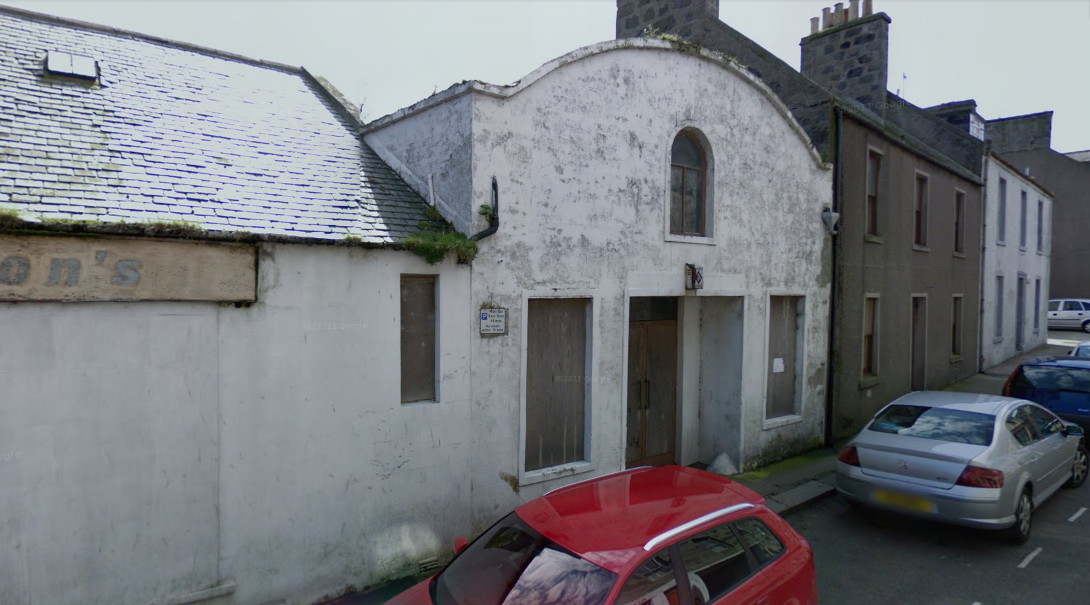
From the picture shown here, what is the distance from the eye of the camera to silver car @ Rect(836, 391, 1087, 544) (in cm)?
666

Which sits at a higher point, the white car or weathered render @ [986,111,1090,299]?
weathered render @ [986,111,1090,299]

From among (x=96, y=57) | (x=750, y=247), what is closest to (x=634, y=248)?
(x=750, y=247)

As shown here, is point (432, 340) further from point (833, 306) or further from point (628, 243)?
point (833, 306)

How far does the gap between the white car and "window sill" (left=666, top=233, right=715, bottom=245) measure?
29.8 m

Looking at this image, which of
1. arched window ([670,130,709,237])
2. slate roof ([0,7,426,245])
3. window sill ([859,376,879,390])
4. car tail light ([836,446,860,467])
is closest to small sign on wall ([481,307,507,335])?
slate roof ([0,7,426,245])

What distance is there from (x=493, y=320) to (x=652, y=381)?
364cm

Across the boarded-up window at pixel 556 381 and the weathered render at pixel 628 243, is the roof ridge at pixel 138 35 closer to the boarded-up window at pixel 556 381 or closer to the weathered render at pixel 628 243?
the weathered render at pixel 628 243

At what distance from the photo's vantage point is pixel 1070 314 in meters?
29.3

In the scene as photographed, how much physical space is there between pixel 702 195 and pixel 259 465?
6.94 metres

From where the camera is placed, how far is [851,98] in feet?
52.7

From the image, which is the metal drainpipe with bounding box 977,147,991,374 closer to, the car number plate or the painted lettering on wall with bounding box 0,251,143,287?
the car number plate

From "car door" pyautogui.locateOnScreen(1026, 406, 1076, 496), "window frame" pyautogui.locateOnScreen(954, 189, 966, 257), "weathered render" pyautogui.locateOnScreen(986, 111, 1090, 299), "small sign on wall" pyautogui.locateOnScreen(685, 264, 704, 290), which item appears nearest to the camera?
"car door" pyautogui.locateOnScreen(1026, 406, 1076, 496)

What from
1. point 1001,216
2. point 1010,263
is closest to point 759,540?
point 1001,216

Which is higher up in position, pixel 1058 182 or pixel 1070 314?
pixel 1058 182
